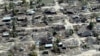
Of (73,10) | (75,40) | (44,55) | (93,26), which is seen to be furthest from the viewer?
(73,10)

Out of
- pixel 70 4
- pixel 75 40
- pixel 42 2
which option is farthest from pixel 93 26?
pixel 42 2

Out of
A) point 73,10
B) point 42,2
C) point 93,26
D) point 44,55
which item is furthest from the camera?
point 42,2

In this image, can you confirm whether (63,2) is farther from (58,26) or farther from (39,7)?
(58,26)

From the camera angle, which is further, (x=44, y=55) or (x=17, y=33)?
(x=17, y=33)

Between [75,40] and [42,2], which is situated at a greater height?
[42,2]

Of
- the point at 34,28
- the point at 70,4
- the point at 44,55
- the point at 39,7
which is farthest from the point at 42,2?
the point at 44,55

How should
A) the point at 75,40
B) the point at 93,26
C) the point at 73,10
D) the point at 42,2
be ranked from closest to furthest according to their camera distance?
the point at 75,40 → the point at 93,26 → the point at 73,10 → the point at 42,2

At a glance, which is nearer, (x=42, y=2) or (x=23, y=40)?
(x=23, y=40)

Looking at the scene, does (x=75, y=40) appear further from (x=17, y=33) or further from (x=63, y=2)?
(x=63, y=2)

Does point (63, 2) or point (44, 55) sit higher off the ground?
point (63, 2)
